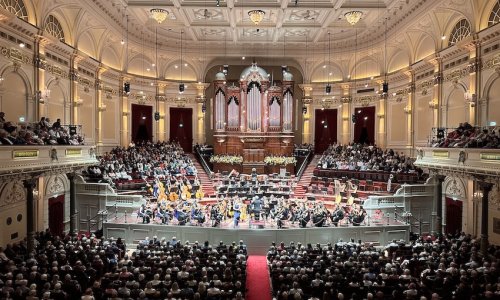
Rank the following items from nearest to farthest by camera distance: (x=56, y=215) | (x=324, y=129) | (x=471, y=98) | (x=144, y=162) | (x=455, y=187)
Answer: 1. (x=471, y=98)
2. (x=56, y=215)
3. (x=455, y=187)
4. (x=144, y=162)
5. (x=324, y=129)

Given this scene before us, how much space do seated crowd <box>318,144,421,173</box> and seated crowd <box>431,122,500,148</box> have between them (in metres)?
3.52

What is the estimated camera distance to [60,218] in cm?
1836

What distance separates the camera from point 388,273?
10820 mm

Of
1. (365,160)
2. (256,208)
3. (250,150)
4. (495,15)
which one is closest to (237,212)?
(256,208)

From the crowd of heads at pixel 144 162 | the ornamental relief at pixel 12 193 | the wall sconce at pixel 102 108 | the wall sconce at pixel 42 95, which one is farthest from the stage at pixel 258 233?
the wall sconce at pixel 102 108

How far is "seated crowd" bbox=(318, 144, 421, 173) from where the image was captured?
2153cm

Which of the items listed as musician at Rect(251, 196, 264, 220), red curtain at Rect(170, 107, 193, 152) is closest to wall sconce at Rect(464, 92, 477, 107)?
musician at Rect(251, 196, 264, 220)

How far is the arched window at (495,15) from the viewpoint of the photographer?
51.3 ft

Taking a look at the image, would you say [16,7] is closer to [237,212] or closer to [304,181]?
[237,212]

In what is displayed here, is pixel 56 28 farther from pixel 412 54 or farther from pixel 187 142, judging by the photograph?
pixel 412 54

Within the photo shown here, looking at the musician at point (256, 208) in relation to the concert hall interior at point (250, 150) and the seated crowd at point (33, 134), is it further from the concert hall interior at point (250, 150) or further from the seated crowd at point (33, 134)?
the seated crowd at point (33, 134)

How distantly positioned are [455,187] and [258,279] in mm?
11246

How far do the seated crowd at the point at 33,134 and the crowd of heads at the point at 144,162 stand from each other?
3.51 m

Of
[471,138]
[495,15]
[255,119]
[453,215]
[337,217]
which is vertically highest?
[495,15]
